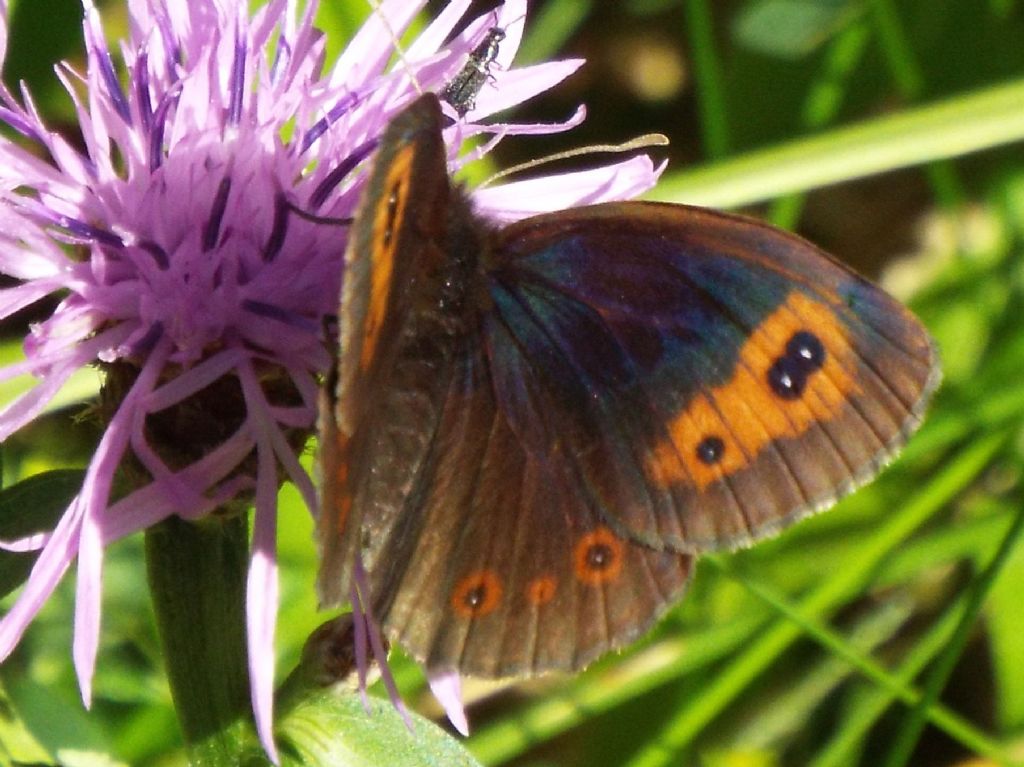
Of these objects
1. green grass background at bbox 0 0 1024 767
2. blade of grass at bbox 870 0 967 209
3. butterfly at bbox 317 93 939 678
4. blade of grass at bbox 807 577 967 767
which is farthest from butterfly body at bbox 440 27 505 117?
blade of grass at bbox 870 0 967 209

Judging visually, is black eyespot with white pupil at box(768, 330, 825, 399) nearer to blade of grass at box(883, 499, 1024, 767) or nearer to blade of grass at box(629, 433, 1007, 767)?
blade of grass at box(883, 499, 1024, 767)

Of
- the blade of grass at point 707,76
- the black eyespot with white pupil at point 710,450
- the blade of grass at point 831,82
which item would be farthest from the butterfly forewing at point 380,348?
the blade of grass at point 831,82

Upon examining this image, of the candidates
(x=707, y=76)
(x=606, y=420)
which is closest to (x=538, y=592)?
(x=606, y=420)

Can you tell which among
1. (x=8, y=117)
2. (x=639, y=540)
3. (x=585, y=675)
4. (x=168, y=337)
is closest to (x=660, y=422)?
(x=639, y=540)

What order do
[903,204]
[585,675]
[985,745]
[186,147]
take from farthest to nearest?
[903,204] < [585,675] < [985,745] < [186,147]

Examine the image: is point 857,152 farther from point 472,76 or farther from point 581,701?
point 581,701

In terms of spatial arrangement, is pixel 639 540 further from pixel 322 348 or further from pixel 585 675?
pixel 585 675

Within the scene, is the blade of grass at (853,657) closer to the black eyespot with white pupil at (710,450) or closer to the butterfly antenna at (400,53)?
the black eyespot with white pupil at (710,450)
